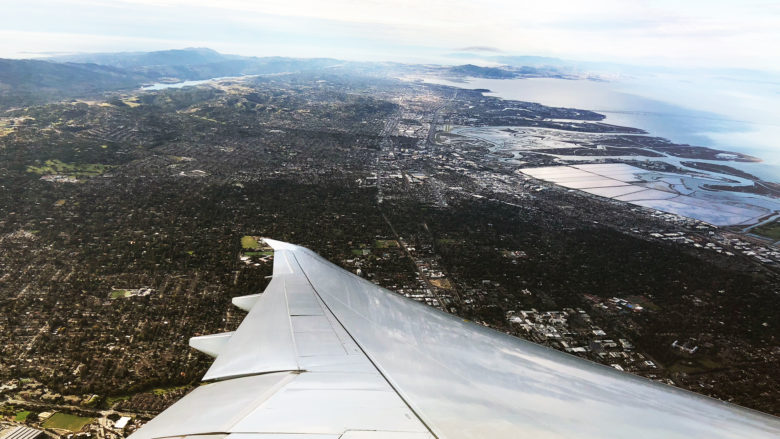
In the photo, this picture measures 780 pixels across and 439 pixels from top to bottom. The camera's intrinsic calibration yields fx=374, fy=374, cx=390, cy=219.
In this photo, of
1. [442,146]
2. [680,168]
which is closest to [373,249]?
[442,146]

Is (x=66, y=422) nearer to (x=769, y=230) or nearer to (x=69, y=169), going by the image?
(x=69, y=169)

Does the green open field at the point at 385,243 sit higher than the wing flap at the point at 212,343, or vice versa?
the wing flap at the point at 212,343

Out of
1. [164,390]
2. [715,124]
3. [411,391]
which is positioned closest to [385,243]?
[164,390]

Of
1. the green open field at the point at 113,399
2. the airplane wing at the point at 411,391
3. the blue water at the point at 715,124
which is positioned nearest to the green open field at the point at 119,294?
the green open field at the point at 113,399

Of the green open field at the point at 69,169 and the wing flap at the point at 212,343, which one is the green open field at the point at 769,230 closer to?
the wing flap at the point at 212,343

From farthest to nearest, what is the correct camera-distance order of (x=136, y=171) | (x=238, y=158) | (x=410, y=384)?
(x=238, y=158)
(x=136, y=171)
(x=410, y=384)

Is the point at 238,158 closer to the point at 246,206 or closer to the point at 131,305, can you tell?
the point at 246,206
